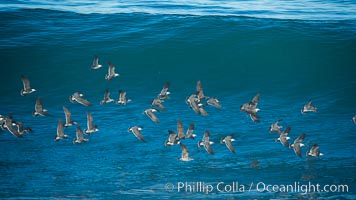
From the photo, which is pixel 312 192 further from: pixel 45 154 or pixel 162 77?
pixel 162 77

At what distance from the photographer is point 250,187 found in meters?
22.2

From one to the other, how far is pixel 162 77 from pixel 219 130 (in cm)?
822

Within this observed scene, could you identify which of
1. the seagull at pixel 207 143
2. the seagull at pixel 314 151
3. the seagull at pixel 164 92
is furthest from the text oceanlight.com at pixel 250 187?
the seagull at pixel 164 92

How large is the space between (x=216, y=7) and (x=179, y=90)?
11.8m

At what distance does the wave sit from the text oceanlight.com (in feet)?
66.2

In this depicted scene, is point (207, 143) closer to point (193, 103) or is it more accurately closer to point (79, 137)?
point (193, 103)

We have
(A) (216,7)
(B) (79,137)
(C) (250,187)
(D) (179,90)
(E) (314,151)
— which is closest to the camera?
(C) (250,187)

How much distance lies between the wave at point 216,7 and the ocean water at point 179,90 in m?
0.12

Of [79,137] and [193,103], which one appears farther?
[193,103]

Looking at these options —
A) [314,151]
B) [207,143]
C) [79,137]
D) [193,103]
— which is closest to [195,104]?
[193,103]

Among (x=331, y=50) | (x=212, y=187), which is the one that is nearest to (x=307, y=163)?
(x=212, y=187)

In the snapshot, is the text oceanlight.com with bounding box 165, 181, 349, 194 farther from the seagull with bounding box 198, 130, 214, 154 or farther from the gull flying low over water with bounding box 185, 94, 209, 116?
the gull flying low over water with bounding box 185, 94, 209, 116

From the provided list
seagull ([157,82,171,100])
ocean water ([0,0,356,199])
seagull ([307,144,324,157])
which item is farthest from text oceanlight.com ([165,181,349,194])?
seagull ([157,82,171,100])

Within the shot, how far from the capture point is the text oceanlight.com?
71.6 ft
